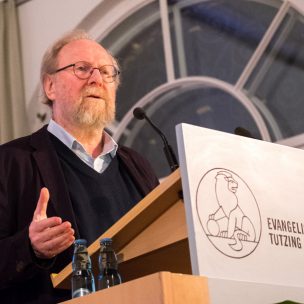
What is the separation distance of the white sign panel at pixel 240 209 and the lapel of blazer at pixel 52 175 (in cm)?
73

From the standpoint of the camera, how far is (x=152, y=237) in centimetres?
162

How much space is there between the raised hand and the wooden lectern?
0.33 ft

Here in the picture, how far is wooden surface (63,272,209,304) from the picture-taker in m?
1.21

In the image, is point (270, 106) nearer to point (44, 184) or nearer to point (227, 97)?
point (227, 97)

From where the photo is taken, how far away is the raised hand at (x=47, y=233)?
167 cm

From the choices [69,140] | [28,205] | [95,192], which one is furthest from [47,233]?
[69,140]

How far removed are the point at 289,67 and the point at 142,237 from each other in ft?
9.70

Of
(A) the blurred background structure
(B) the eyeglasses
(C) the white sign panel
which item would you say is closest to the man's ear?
(B) the eyeglasses

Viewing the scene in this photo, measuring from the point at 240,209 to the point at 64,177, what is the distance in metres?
0.91

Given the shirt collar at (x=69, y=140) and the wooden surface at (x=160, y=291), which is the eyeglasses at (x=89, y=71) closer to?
the shirt collar at (x=69, y=140)

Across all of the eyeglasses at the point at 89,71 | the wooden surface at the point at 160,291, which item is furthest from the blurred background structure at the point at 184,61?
the wooden surface at the point at 160,291

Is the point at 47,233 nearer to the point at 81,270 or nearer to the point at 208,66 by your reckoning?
the point at 81,270

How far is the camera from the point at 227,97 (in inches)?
181

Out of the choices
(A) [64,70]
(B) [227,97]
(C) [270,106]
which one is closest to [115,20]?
(B) [227,97]
